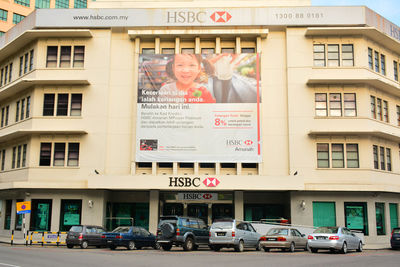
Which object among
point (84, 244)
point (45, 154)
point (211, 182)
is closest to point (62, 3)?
point (45, 154)

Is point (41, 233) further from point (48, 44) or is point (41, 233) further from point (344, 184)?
point (344, 184)

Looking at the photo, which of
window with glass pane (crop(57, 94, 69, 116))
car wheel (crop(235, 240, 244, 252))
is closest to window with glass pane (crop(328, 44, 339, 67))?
car wheel (crop(235, 240, 244, 252))

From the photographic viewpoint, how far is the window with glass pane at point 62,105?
34.6m

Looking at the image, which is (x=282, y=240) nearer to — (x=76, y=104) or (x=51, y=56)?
(x=76, y=104)

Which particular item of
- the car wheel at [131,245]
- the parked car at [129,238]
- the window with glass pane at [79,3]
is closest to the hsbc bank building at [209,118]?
the parked car at [129,238]

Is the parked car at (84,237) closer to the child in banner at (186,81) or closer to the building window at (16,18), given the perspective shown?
the child in banner at (186,81)

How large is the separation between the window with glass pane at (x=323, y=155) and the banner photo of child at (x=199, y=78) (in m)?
5.98

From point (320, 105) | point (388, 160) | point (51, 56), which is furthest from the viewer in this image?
point (51, 56)

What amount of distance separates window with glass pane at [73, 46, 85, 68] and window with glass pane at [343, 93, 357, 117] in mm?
20729

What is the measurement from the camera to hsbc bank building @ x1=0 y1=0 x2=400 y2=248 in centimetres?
3284

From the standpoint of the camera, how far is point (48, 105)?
34.9 m

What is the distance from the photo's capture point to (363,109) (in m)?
33.4

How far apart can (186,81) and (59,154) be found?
1132 cm

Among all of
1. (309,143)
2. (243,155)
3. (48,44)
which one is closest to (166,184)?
(243,155)
